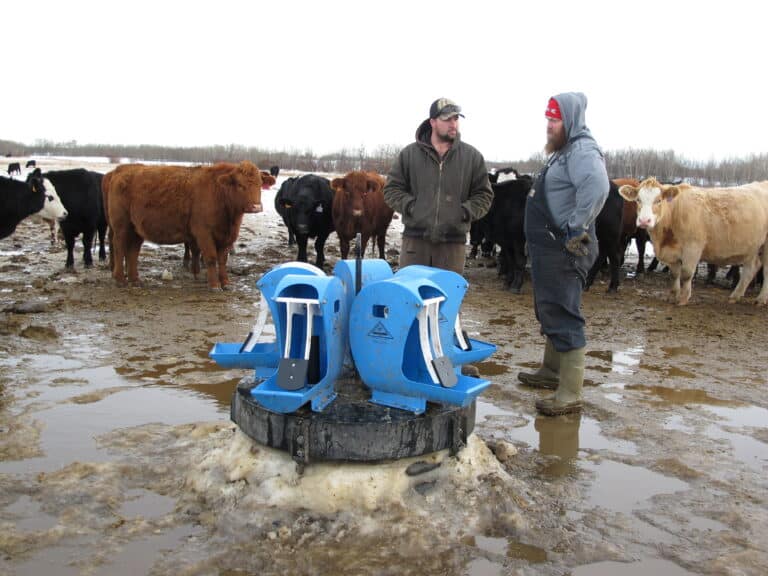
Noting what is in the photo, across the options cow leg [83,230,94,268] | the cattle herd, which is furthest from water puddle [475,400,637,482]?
cow leg [83,230,94,268]

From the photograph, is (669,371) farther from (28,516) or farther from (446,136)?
(28,516)

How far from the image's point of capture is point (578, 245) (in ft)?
15.7

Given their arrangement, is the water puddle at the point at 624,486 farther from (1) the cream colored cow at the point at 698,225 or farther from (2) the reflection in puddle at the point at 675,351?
(1) the cream colored cow at the point at 698,225

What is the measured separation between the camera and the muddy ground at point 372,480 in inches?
119

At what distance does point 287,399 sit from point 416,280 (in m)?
0.85

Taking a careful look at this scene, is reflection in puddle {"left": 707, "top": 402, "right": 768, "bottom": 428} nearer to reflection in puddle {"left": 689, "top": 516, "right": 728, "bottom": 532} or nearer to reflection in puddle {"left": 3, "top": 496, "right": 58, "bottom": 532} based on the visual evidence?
reflection in puddle {"left": 689, "top": 516, "right": 728, "bottom": 532}

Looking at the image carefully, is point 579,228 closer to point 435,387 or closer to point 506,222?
point 435,387

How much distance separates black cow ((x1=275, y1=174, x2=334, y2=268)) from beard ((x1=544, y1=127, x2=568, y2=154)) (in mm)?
7850

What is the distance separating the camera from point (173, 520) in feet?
10.8

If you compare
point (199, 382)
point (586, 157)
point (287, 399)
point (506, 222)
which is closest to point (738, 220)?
point (506, 222)

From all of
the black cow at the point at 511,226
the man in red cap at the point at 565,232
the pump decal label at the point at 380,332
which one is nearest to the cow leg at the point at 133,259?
the black cow at the point at 511,226

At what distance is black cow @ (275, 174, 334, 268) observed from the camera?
1274cm

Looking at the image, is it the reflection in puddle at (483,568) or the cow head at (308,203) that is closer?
the reflection in puddle at (483,568)

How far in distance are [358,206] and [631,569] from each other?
932 cm
